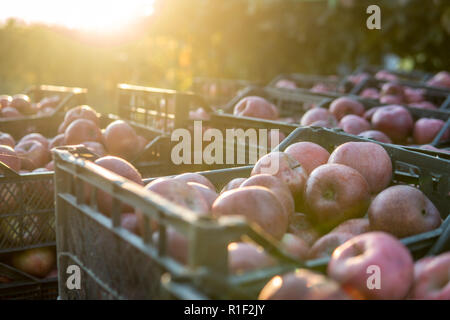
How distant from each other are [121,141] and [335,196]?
206 centimetres

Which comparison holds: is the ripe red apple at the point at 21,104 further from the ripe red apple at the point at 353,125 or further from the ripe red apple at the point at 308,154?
the ripe red apple at the point at 308,154

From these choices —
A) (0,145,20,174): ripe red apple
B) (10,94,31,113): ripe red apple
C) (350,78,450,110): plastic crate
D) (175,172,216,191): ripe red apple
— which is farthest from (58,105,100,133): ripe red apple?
(350,78,450,110): plastic crate

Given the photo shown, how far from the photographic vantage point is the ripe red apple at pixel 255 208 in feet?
5.86

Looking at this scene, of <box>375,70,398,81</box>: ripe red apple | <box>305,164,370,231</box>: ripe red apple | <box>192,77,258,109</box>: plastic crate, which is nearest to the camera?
<box>305,164,370,231</box>: ripe red apple

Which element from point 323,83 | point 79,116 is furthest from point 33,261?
point 323,83

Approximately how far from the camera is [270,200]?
1.83 m

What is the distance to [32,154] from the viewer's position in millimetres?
3605

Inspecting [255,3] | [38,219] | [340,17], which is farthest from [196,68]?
[38,219]

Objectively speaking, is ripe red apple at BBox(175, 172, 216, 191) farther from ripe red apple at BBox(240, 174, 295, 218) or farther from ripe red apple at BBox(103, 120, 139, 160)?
ripe red apple at BBox(103, 120, 139, 160)

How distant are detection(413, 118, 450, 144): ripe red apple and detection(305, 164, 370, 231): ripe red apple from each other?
6.57 ft

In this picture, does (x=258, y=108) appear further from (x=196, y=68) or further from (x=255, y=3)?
(x=196, y=68)

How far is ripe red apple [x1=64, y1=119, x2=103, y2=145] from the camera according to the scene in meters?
3.74

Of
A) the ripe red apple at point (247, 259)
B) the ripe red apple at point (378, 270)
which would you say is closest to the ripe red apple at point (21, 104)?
the ripe red apple at point (247, 259)

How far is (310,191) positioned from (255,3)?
A: 8108mm
